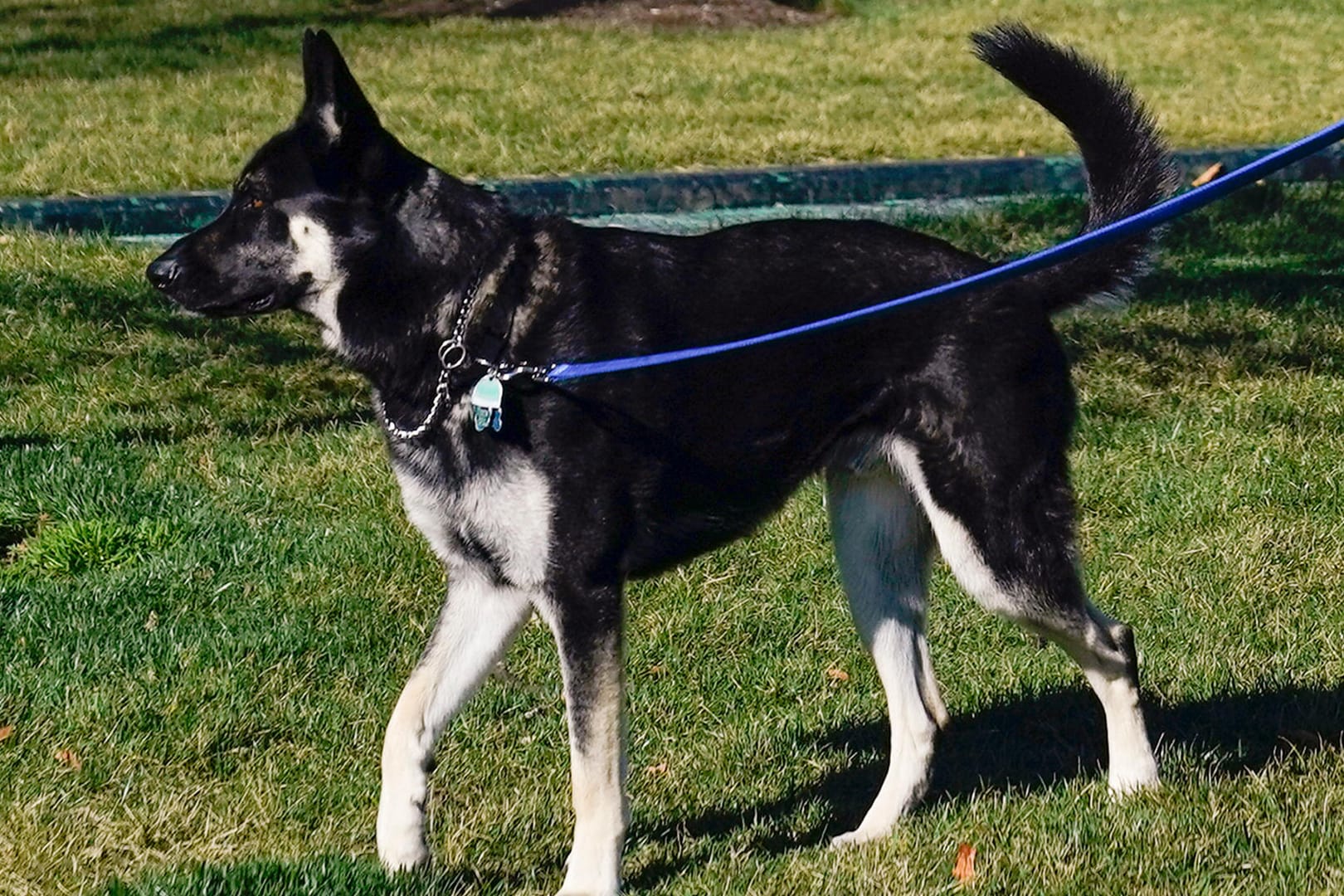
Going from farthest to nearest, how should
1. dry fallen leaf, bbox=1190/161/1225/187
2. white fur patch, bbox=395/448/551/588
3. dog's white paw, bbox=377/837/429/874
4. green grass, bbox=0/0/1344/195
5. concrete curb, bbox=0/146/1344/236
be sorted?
green grass, bbox=0/0/1344/195, concrete curb, bbox=0/146/1344/236, dry fallen leaf, bbox=1190/161/1225/187, dog's white paw, bbox=377/837/429/874, white fur patch, bbox=395/448/551/588

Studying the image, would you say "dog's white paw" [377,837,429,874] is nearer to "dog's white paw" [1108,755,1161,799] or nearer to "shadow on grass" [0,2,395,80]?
"dog's white paw" [1108,755,1161,799]

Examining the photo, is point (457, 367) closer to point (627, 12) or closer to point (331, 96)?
point (331, 96)

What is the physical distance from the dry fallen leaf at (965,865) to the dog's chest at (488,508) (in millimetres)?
1067

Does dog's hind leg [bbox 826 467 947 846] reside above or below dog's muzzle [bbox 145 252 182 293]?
below

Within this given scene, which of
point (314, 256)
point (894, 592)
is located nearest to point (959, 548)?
point (894, 592)

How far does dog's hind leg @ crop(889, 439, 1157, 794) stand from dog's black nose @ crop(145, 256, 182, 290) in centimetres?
162

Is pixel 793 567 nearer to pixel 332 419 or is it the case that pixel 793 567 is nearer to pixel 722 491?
pixel 722 491

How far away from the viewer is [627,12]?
Result: 1752cm

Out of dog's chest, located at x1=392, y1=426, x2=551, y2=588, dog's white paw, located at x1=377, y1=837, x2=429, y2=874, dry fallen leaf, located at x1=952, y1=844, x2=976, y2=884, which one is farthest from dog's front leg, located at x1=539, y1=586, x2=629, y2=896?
dry fallen leaf, located at x1=952, y1=844, x2=976, y2=884

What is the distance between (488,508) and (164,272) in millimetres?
908

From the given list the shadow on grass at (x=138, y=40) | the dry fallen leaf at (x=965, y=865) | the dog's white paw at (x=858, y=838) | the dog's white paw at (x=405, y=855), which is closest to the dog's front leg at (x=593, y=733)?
the dog's white paw at (x=405, y=855)

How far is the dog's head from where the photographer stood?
153 inches

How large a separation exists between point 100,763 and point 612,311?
5.62 ft

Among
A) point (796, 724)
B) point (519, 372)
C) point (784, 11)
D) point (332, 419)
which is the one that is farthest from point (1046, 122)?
point (519, 372)
